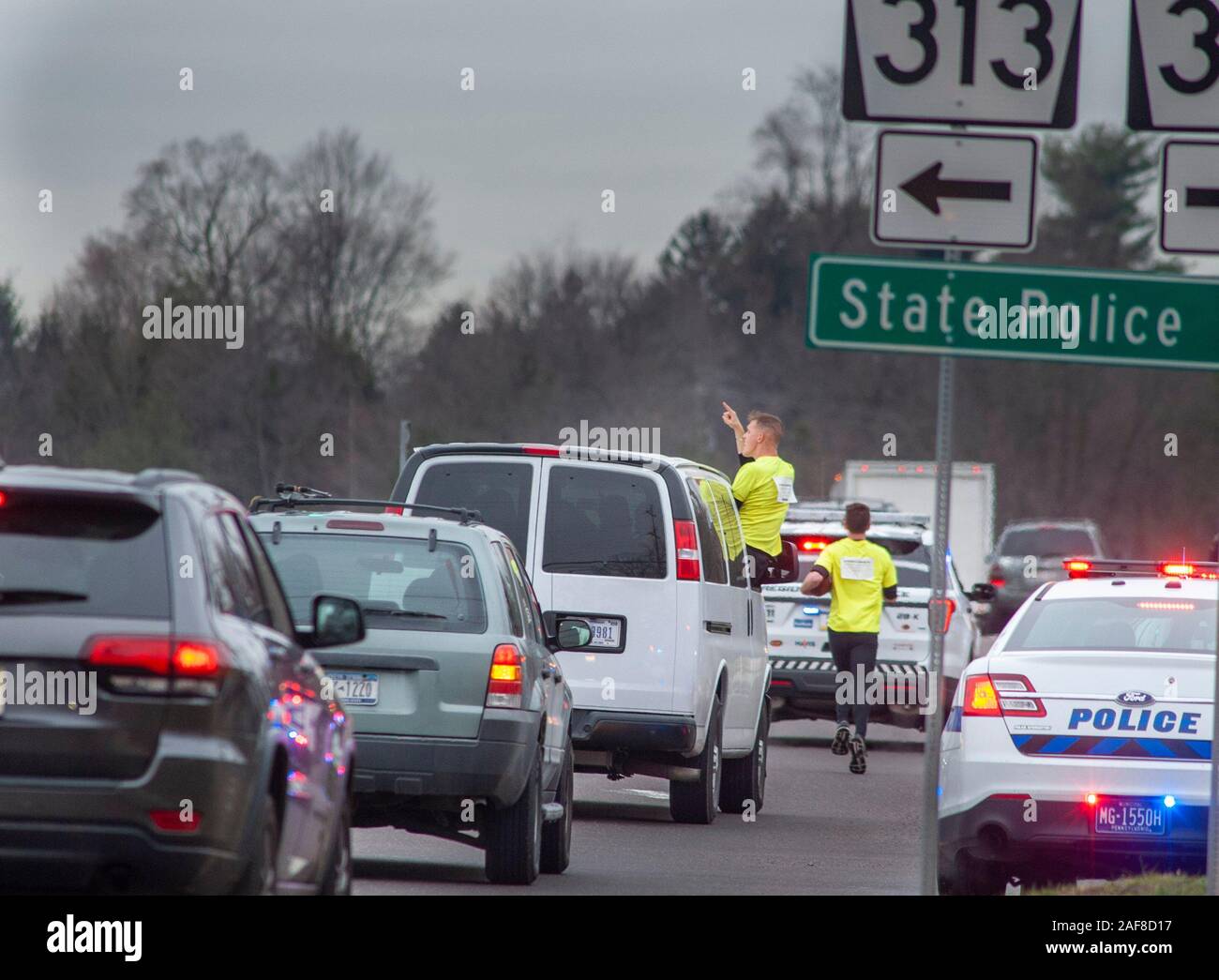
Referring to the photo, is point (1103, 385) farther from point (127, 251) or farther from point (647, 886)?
point (647, 886)

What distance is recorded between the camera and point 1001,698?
394 inches

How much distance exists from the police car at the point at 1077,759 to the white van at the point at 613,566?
341 cm

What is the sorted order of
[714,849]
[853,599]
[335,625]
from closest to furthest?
[335,625]
[714,849]
[853,599]

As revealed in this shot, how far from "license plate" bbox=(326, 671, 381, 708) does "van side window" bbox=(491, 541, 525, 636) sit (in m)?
0.71

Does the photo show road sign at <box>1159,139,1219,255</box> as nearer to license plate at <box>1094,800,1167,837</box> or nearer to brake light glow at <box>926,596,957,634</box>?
brake light glow at <box>926,596,957,634</box>

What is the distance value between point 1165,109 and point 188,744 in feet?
15.7

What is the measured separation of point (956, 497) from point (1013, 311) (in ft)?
113

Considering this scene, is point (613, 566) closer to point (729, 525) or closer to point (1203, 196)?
point (729, 525)

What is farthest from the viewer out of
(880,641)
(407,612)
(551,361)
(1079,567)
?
(551,361)

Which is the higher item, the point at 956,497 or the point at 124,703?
the point at 124,703

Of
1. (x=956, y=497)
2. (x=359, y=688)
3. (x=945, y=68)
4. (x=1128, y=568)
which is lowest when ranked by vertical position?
(x=956, y=497)

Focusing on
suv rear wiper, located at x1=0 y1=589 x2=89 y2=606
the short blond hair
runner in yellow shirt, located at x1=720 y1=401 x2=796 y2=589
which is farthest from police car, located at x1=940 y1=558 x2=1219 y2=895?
the short blond hair

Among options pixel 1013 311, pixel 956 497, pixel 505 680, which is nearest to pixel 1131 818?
pixel 1013 311
